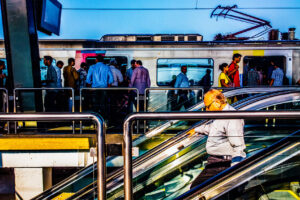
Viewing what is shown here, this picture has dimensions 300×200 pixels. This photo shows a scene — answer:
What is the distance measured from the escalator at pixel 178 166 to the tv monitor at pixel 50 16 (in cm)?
472

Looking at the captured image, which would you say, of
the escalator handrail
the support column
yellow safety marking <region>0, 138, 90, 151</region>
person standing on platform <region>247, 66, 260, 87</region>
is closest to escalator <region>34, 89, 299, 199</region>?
the escalator handrail

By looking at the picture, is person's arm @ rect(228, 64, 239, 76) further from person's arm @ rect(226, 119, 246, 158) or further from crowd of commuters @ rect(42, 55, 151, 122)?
person's arm @ rect(226, 119, 246, 158)

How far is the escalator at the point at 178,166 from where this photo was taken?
276cm

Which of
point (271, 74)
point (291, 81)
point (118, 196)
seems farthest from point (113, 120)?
point (291, 81)

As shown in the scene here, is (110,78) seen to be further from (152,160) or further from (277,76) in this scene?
(277,76)

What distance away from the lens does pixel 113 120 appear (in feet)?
21.0

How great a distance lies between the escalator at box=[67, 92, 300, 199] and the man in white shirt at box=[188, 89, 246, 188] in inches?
5.1

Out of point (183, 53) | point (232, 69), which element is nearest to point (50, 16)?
point (183, 53)

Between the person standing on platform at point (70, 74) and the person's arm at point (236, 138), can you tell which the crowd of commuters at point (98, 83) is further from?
the person's arm at point (236, 138)

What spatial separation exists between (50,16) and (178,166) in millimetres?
5300

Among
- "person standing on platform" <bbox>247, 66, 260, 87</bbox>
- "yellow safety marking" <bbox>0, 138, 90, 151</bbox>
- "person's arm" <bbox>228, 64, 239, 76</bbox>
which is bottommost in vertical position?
"yellow safety marking" <bbox>0, 138, 90, 151</bbox>

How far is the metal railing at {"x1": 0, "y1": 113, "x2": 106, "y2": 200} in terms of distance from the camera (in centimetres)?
208

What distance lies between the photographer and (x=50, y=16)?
6984 millimetres

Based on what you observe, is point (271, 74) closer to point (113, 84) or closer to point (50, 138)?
point (113, 84)
